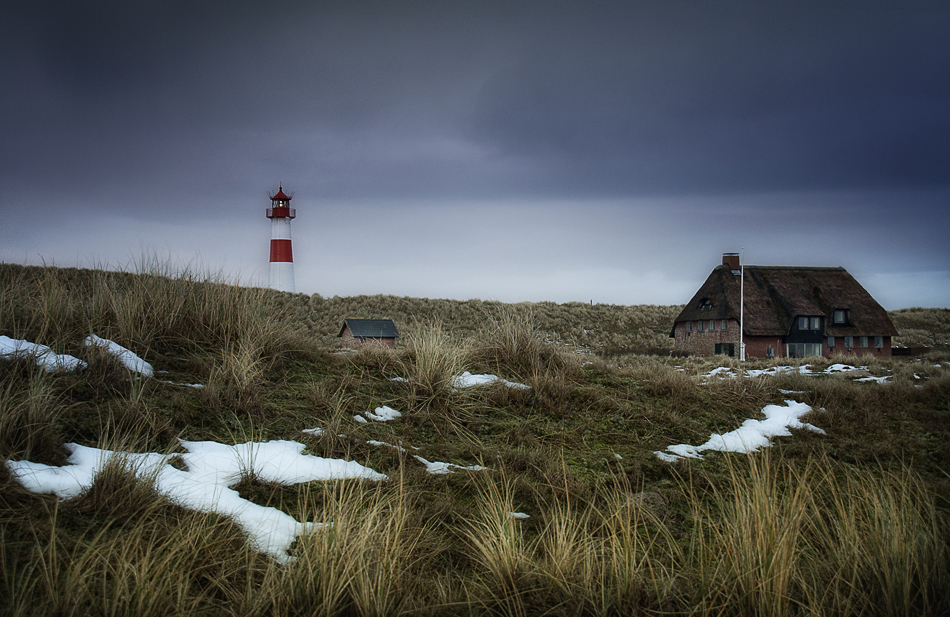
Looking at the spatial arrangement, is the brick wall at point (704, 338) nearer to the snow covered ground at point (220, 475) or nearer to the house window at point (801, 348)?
the house window at point (801, 348)

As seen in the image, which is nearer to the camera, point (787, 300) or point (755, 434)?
point (755, 434)

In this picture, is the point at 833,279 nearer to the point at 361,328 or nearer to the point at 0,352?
the point at 361,328

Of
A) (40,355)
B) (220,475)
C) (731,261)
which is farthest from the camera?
(731,261)

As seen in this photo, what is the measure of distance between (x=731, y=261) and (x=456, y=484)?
127 ft

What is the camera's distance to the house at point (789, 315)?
33594 mm

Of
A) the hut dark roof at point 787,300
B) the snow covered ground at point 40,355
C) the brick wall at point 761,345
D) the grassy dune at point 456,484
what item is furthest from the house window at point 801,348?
the snow covered ground at point 40,355

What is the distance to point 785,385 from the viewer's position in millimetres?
7465

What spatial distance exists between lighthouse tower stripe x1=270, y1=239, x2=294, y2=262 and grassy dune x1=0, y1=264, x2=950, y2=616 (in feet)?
125

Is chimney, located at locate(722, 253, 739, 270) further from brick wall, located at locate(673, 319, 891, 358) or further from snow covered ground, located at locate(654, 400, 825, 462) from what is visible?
snow covered ground, located at locate(654, 400, 825, 462)

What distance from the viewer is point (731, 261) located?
37.8 m

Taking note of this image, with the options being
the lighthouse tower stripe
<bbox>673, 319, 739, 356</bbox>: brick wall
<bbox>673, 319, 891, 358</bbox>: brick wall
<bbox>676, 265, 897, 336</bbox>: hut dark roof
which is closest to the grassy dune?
<bbox>673, 319, 891, 358</bbox>: brick wall

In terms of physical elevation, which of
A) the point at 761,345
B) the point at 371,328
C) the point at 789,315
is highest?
the point at 789,315


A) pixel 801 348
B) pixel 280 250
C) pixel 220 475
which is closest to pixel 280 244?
pixel 280 250

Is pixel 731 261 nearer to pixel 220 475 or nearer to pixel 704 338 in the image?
pixel 704 338
